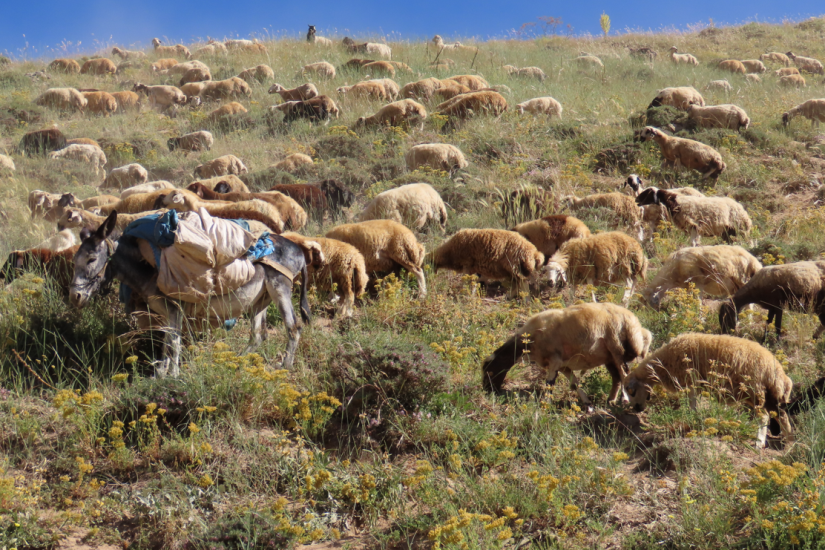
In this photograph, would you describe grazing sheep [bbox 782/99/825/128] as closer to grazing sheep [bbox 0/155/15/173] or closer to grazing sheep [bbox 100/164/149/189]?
grazing sheep [bbox 100/164/149/189]

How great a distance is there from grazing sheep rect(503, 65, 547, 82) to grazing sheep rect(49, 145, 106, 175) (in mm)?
14138

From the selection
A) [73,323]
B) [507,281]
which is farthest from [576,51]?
[73,323]

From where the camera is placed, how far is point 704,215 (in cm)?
1090

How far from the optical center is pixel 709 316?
8219mm

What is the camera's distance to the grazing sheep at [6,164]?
16.0 m

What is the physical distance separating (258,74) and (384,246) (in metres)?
19.7

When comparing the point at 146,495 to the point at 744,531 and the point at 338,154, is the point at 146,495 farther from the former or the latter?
the point at 338,154

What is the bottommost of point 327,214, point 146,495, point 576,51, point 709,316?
point 146,495

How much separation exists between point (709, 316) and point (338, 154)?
10.8 metres

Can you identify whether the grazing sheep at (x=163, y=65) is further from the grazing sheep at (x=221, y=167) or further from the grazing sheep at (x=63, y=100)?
the grazing sheep at (x=221, y=167)

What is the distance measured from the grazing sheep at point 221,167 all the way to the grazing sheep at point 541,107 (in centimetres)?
734

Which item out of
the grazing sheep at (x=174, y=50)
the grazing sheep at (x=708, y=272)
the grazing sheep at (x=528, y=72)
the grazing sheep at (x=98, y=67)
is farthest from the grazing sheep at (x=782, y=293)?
the grazing sheep at (x=174, y=50)

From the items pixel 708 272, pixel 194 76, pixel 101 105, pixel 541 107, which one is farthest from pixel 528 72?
pixel 708 272

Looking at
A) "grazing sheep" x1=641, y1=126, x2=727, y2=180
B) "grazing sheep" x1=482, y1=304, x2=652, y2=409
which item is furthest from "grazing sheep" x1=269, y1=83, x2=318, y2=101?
"grazing sheep" x1=482, y1=304, x2=652, y2=409
